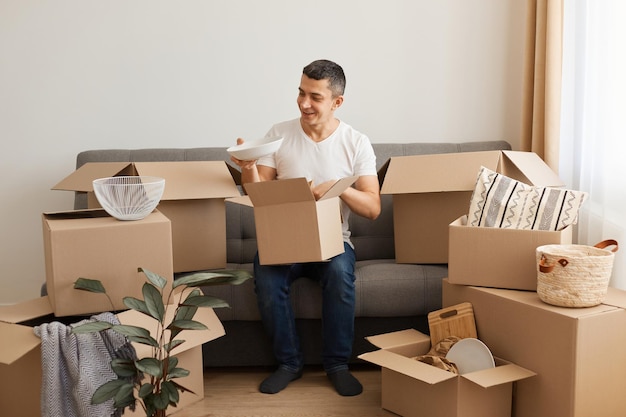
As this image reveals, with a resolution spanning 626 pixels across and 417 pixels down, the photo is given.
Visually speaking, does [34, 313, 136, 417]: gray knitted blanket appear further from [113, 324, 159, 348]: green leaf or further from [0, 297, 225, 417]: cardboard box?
[113, 324, 159, 348]: green leaf

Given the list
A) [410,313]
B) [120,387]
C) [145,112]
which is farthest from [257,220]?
[145,112]

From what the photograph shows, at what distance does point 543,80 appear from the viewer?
305cm

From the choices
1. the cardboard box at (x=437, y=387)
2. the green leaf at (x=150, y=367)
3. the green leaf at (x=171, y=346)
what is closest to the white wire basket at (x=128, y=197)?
the green leaf at (x=171, y=346)

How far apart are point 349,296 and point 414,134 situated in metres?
1.16

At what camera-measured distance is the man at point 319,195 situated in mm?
2537

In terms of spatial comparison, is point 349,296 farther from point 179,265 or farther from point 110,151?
point 110,151

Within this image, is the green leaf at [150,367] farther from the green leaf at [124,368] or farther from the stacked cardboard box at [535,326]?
the stacked cardboard box at [535,326]

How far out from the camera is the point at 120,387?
179 centimetres

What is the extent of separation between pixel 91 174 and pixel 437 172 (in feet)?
4.12

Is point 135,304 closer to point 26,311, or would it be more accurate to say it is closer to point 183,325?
point 183,325

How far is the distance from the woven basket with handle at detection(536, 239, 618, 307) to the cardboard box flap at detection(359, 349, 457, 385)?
14.8 inches

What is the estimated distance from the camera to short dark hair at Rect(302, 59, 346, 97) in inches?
104

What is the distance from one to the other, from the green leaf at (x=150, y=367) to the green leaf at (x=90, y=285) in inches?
14.5

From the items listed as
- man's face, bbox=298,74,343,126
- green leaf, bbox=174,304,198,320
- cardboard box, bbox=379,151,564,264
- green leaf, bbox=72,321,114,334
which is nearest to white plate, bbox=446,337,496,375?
cardboard box, bbox=379,151,564,264
